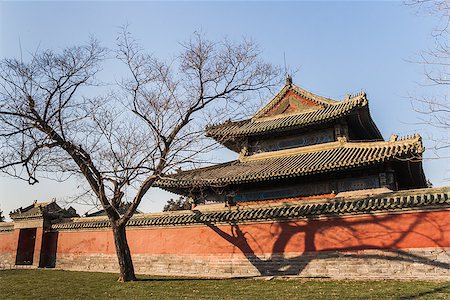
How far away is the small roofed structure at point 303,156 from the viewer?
12.6 meters

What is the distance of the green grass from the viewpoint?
337 inches

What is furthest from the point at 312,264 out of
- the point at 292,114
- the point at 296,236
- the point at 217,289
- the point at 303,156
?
the point at 292,114

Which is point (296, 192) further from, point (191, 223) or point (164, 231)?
point (164, 231)

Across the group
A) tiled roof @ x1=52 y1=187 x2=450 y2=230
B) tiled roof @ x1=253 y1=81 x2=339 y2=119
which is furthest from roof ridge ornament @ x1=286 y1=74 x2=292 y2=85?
tiled roof @ x1=52 y1=187 x2=450 y2=230

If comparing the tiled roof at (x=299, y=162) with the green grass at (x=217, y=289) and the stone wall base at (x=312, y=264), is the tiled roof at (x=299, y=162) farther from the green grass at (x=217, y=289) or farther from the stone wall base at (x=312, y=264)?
the green grass at (x=217, y=289)

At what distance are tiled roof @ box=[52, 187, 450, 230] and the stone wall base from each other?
116cm

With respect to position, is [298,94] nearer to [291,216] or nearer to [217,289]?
[291,216]

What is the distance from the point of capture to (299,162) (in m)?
14.1

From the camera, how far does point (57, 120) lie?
11492 millimetres

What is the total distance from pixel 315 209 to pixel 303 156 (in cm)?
351

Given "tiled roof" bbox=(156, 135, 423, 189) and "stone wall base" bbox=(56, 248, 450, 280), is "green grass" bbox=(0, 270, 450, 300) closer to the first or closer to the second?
"stone wall base" bbox=(56, 248, 450, 280)

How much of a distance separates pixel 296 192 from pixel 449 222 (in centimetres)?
510

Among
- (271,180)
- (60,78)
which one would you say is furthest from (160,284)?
(60,78)

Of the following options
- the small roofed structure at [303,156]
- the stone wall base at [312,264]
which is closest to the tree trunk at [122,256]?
the stone wall base at [312,264]
